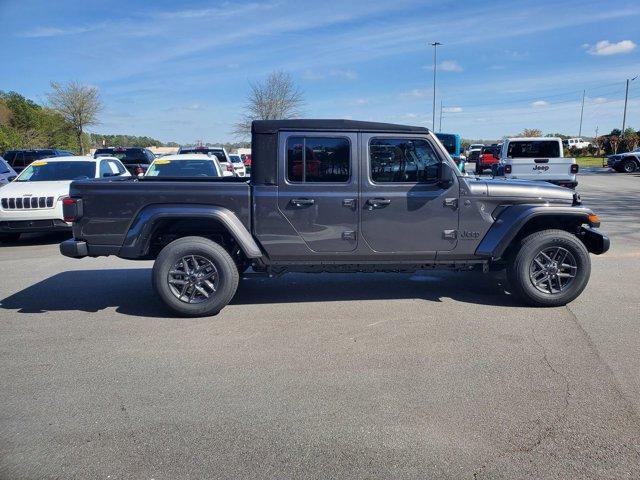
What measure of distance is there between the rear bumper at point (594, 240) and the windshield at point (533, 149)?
1145cm

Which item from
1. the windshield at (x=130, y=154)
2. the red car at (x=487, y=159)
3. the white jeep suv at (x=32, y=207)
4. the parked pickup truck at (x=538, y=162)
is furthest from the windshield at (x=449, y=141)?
the white jeep suv at (x=32, y=207)

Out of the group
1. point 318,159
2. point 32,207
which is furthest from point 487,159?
point 318,159

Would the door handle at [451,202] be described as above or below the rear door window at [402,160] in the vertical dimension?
below

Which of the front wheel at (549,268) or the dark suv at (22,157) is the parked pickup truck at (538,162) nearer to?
the front wheel at (549,268)

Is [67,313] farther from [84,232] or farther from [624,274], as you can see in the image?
[624,274]

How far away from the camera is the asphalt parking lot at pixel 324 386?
10.00ft

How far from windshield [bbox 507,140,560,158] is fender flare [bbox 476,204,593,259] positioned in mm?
11790

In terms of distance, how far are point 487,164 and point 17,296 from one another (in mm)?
27784

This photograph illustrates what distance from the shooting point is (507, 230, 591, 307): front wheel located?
5.67 meters

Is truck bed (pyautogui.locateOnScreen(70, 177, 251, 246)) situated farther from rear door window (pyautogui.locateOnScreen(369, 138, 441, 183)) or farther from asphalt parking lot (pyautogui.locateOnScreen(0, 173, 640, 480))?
rear door window (pyautogui.locateOnScreen(369, 138, 441, 183))

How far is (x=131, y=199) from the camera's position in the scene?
5426mm

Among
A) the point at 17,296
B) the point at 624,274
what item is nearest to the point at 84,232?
the point at 17,296

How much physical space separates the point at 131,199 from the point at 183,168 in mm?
7436

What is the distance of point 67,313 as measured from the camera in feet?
19.0
